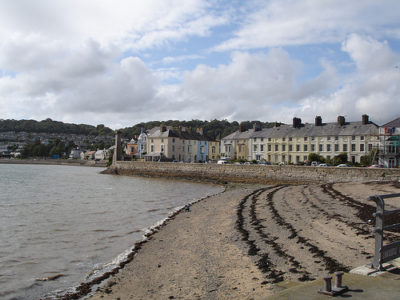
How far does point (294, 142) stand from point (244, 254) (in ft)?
171

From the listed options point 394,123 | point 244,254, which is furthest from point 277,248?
point 394,123

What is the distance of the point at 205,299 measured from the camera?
7.25 meters

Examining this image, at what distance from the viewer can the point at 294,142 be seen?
60031 mm

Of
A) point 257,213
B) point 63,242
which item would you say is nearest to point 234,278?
point 63,242

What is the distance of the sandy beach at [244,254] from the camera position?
25.8 feet

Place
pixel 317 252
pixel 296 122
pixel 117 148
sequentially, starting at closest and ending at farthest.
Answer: pixel 317 252 < pixel 296 122 < pixel 117 148

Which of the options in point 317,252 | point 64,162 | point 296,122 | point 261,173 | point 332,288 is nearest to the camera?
point 332,288

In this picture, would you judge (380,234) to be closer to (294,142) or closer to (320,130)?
(320,130)

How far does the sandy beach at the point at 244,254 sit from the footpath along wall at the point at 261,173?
2016 cm

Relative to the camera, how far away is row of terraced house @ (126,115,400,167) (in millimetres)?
47719

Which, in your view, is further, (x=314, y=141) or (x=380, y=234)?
(x=314, y=141)

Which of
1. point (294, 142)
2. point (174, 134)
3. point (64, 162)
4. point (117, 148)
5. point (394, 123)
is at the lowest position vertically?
point (64, 162)

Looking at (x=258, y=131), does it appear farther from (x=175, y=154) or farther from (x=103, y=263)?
(x=103, y=263)

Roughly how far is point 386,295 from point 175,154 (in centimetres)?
7511
